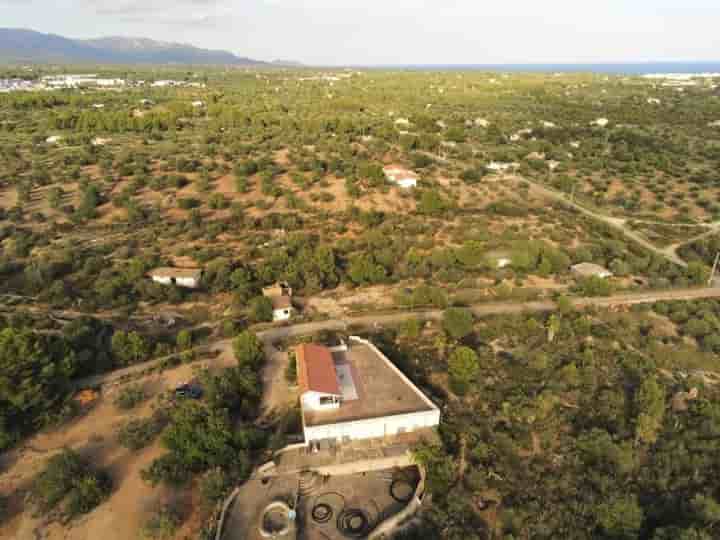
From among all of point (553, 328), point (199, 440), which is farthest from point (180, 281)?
point (553, 328)

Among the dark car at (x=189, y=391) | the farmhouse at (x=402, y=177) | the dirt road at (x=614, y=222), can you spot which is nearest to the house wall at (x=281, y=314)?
the dark car at (x=189, y=391)

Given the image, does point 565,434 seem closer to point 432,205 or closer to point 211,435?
point 211,435

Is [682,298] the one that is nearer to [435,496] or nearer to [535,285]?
[535,285]

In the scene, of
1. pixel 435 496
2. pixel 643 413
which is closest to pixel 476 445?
pixel 435 496

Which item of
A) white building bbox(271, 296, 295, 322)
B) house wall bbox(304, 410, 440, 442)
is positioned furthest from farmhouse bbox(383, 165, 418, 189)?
house wall bbox(304, 410, 440, 442)

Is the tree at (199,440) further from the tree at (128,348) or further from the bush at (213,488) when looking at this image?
the tree at (128,348)

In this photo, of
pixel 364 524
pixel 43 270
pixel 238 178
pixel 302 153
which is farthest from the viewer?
pixel 302 153
